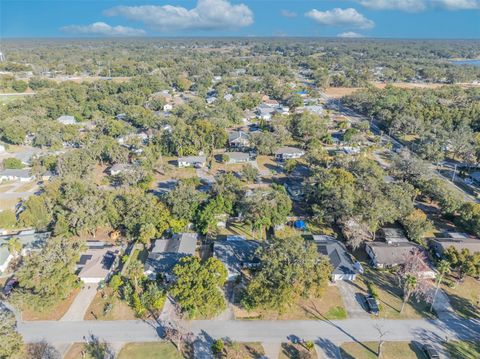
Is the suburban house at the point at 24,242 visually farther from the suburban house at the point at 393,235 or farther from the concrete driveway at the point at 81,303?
the suburban house at the point at 393,235

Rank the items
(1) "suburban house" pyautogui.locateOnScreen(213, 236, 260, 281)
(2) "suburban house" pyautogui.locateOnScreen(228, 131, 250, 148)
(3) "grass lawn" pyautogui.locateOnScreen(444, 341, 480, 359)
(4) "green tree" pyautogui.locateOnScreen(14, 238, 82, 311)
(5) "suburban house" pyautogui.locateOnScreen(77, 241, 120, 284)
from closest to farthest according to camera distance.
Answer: (3) "grass lawn" pyautogui.locateOnScreen(444, 341, 480, 359) → (4) "green tree" pyautogui.locateOnScreen(14, 238, 82, 311) → (5) "suburban house" pyautogui.locateOnScreen(77, 241, 120, 284) → (1) "suburban house" pyautogui.locateOnScreen(213, 236, 260, 281) → (2) "suburban house" pyautogui.locateOnScreen(228, 131, 250, 148)

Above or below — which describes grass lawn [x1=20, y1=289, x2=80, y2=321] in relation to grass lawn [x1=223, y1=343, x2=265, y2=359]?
below

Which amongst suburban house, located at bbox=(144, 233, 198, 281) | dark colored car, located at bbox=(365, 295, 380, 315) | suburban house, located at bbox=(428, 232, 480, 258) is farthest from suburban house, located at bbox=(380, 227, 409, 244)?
suburban house, located at bbox=(144, 233, 198, 281)

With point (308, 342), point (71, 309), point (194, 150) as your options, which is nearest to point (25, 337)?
point (71, 309)

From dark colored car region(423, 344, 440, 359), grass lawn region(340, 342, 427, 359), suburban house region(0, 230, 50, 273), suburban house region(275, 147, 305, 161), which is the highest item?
suburban house region(275, 147, 305, 161)

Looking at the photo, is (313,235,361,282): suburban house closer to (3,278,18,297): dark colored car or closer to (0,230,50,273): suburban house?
(3,278,18,297): dark colored car
